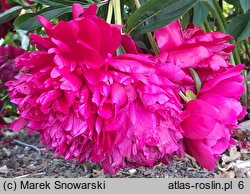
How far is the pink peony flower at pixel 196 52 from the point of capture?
0.52 m

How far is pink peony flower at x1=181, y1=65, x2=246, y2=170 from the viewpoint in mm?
504

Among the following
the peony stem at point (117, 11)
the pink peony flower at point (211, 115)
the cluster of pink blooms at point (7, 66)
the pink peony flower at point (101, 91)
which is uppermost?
the peony stem at point (117, 11)

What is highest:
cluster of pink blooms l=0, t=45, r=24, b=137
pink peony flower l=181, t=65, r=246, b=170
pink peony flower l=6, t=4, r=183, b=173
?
pink peony flower l=6, t=4, r=183, b=173

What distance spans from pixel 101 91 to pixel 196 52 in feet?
0.43

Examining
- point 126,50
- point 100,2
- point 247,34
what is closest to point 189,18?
point 247,34

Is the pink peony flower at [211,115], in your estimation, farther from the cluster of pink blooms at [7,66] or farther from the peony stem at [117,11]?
the cluster of pink blooms at [7,66]

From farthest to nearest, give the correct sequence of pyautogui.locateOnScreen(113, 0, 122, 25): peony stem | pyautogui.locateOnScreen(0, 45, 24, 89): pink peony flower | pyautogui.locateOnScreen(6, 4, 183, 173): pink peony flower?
1. pyautogui.locateOnScreen(0, 45, 24, 89): pink peony flower
2. pyautogui.locateOnScreen(113, 0, 122, 25): peony stem
3. pyautogui.locateOnScreen(6, 4, 183, 173): pink peony flower

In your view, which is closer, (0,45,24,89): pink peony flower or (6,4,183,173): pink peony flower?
A: (6,4,183,173): pink peony flower

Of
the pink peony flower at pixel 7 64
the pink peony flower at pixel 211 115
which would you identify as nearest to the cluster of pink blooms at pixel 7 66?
the pink peony flower at pixel 7 64

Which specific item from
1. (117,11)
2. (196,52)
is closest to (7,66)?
(117,11)

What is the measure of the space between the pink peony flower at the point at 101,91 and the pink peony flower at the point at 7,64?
0.64 meters

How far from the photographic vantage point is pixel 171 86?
1.61ft

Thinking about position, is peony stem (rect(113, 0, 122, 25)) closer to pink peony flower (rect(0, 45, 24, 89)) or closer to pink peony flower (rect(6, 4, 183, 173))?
pink peony flower (rect(6, 4, 183, 173))

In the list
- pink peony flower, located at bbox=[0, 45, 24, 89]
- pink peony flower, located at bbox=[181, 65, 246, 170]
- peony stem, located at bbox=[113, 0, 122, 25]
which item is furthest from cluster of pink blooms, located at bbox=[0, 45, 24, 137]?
pink peony flower, located at bbox=[181, 65, 246, 170]
